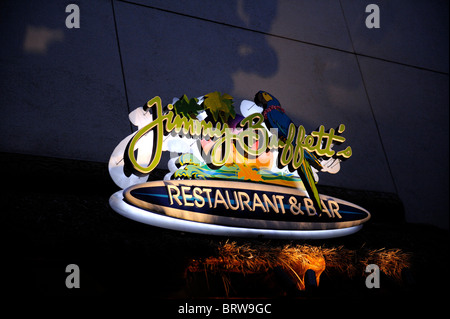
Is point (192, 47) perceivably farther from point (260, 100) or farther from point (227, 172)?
point (227, 172)

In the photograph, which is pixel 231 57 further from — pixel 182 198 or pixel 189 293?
pixel 189 293

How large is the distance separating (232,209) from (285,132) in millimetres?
953

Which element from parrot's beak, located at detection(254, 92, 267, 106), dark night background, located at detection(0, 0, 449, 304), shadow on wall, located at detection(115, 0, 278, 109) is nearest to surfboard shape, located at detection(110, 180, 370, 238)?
dark night background, located at detection(0, 0, 449, 304)

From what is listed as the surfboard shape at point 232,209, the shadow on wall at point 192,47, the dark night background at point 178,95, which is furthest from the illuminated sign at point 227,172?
the shadow on wall at point 192,47

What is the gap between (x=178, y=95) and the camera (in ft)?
13.8

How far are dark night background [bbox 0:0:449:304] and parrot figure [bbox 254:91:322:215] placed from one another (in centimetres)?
54

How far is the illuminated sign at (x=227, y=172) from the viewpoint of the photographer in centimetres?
290

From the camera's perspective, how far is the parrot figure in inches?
133

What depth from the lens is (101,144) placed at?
3.72m

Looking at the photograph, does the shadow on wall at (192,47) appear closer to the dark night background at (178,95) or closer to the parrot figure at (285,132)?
the dark night background at (178,95)

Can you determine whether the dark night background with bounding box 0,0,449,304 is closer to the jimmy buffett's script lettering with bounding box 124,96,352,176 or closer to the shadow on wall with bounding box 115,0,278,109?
the shadow on wall with bounding box 115,0,278,109

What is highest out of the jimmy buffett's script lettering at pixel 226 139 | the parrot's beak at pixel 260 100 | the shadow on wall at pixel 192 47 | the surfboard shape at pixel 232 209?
the shadow on wall at pixel 192 47

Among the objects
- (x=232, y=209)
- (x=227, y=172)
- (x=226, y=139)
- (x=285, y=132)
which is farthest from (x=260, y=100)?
(x=232, y=209)
